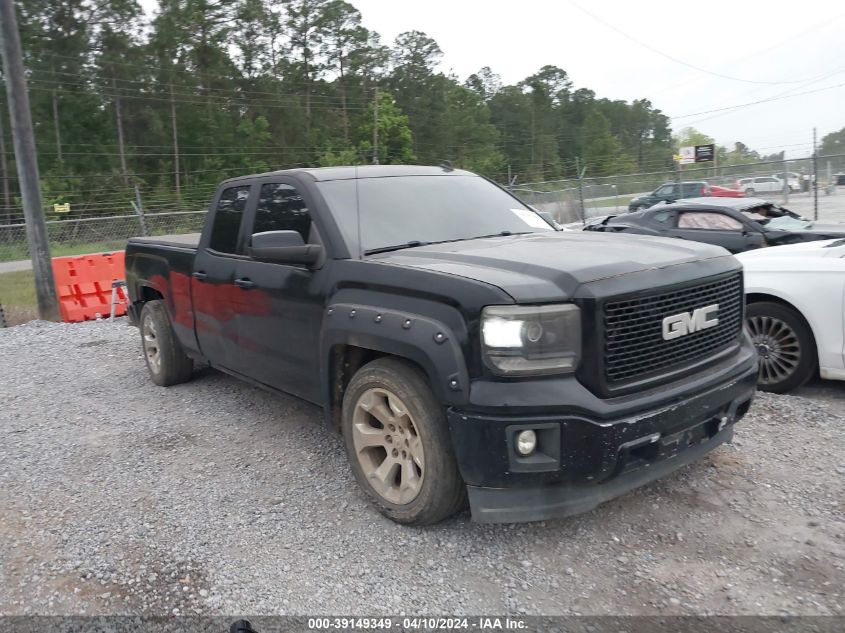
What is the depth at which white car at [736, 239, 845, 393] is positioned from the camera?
201 inches

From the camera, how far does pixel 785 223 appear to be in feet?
34.6

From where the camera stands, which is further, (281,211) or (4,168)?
(4,168)

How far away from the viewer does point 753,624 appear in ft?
8.91

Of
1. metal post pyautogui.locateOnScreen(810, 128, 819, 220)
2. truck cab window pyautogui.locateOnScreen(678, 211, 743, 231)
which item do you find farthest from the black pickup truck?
metal post pyautogui.locateOnScreen(810, 128, 819, 220)

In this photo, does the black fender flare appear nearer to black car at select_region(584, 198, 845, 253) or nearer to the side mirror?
the side mirror

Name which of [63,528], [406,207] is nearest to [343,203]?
[406,207]

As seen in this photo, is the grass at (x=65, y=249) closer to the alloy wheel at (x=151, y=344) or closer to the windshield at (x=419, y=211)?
the alloy wheel at (x=151, y=344)

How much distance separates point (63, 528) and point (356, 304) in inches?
76.9

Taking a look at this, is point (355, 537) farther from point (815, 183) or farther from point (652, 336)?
point (815, 183)

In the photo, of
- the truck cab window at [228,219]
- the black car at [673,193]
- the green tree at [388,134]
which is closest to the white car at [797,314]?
the truck cab window at [228,219]

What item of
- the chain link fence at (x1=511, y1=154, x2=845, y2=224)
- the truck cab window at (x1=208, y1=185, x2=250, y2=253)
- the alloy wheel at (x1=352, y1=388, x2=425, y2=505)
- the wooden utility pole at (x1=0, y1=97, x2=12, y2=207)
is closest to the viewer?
the alloy wheel at (x1=352, y1=388, x2=425, y2=505)

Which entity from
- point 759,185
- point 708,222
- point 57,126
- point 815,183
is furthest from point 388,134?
point 708,222

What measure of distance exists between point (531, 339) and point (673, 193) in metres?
25.2

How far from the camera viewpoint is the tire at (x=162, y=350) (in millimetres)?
6219
